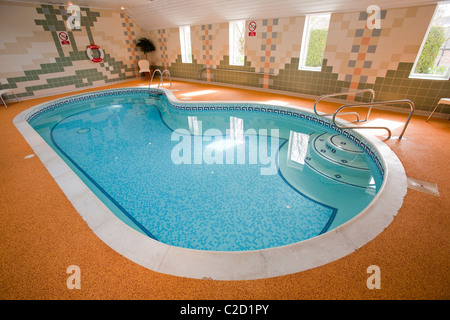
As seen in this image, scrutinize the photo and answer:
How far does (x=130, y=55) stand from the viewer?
27.7ft

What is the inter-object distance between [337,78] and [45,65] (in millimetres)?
8594

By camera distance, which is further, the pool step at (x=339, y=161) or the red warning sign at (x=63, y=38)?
the red warning sign at (x=63, y=38)

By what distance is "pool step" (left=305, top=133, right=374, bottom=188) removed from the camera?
2.93 metres

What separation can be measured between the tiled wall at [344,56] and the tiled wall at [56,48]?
3.09 m

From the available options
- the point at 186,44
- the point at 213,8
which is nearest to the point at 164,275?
the point at 213,8

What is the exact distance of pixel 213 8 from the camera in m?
5.83

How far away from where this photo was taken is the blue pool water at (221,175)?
7.48 ft

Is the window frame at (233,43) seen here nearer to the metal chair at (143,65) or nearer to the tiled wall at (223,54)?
the tiled wall at (223,54)

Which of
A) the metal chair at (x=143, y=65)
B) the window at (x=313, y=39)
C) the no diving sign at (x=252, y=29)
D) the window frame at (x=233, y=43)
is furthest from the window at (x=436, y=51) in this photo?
the metal chair at (x=143, y=65)

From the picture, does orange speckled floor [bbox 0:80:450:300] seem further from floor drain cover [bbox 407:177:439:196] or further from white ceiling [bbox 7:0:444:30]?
white ceiling [bbox 7:0:444:30]

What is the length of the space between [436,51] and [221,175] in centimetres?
489

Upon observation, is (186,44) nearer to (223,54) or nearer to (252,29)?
(223,54)

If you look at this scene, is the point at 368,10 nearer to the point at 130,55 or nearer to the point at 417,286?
the point at 417,286
